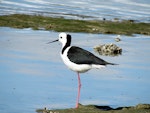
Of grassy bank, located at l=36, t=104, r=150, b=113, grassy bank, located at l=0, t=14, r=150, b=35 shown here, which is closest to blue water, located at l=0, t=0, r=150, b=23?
grassy bank, located at l=0, t=14, r=150, b=35

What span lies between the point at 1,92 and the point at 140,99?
101 inches

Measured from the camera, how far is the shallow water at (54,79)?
1072 centimetres

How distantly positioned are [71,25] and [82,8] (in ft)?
22.4

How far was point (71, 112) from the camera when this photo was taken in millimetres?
9773

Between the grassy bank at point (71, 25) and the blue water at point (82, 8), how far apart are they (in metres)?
1.38

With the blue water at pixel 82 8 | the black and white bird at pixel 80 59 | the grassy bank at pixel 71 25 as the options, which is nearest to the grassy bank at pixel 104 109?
the black and white bird at pixel 80 59

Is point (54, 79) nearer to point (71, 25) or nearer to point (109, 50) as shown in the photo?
point (109, 50)

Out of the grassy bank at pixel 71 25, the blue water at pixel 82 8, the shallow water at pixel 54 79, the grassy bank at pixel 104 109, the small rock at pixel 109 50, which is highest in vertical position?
the blue water at pixel 82 8

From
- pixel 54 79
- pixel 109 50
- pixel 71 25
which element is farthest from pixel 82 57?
pixel 71 25

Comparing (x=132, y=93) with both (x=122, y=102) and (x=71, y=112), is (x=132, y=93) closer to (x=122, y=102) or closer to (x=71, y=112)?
(x=122, y=102)

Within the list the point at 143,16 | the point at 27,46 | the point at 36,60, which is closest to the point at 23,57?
the point at 36,60

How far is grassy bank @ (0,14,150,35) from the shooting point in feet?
70.7

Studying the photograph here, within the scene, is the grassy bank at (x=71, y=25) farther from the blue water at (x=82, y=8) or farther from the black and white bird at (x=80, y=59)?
the black and white bird at (x=80, y=59)

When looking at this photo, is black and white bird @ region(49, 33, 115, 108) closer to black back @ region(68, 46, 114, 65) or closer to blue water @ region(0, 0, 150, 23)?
black back @ region(68, 46, 114, 65)
